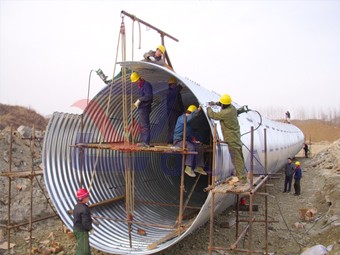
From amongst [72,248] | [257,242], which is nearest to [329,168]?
[257,242]

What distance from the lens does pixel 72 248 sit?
7438 millimetres

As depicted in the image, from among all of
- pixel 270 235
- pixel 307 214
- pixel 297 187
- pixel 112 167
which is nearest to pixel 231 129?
pixel 270 235

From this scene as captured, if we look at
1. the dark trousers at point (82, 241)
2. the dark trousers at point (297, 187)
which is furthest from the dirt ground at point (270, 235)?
the dark trousers at point (297, 187)

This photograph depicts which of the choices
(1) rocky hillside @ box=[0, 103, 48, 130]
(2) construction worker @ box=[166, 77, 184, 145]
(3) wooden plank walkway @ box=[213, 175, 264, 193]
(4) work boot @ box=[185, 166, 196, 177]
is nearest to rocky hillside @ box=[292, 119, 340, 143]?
(1) rocky hillside @ box=[0, 103, 48, 130]

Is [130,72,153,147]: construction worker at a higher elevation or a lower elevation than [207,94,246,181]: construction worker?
higher

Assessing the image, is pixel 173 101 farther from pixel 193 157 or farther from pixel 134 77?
pixel 193 157

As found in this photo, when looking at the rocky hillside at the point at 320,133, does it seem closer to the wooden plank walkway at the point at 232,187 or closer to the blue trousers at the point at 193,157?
the blue trousers at the point at 193,157

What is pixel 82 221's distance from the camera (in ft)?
19.4

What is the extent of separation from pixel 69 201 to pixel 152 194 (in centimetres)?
274

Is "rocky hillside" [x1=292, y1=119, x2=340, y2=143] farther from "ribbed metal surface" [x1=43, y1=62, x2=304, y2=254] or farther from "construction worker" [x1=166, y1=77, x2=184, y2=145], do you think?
"construction worker" [x1=166, y1=77, x2=184, y2=145]

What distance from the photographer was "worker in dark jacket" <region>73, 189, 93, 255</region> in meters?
5.92

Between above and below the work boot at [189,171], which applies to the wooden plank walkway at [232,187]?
below

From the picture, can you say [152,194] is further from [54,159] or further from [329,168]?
[329,168]

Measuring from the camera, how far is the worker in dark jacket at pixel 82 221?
592 centimetres
